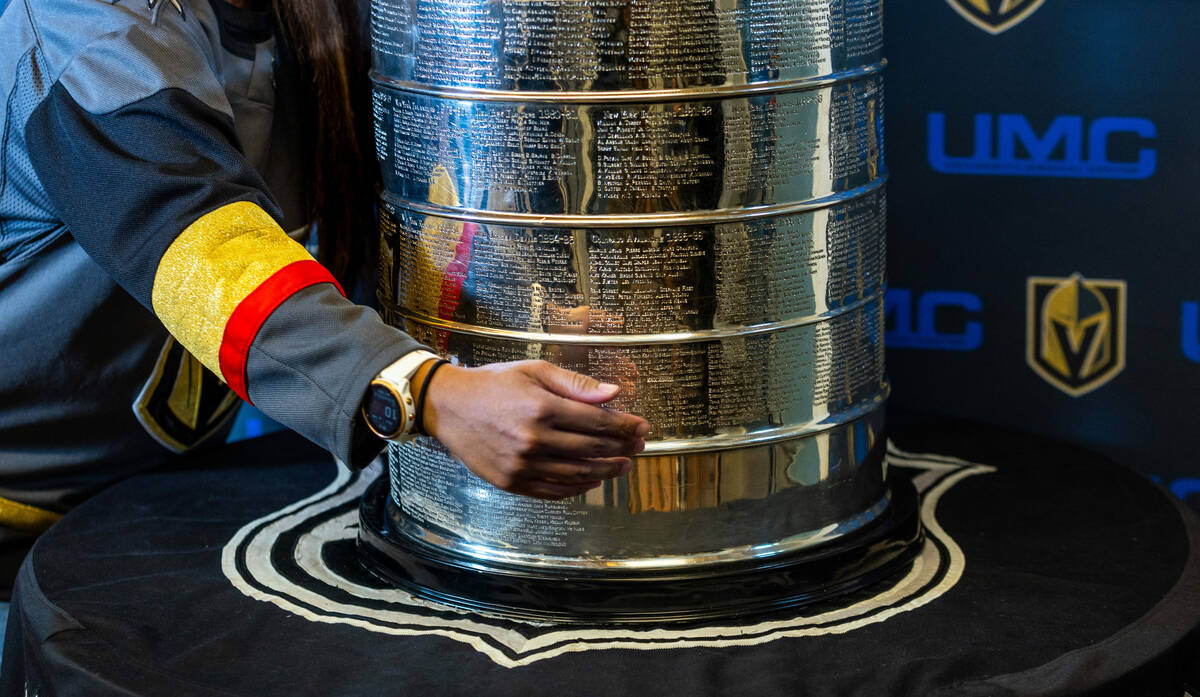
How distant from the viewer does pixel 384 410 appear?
993mm

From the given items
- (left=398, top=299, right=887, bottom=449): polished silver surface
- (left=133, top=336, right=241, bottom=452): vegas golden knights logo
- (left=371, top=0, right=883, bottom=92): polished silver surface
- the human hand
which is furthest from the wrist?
(left=133, top=336, right=241, bottom=452): vegas golden knights logo

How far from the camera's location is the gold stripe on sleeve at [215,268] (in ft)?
3.38

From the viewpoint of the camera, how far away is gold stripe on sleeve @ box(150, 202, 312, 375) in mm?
1029

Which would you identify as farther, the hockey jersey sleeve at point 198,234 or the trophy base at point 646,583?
the trophy base at point 646,583

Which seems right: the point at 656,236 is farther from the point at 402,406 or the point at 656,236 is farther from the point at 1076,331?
the point at 1076,331

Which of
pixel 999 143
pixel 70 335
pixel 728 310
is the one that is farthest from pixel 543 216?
Result: pixel 999 143

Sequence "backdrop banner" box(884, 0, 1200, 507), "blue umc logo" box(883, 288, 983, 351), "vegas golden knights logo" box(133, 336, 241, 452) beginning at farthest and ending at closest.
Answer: "blue umc logo" box(883, 288, 983, 351), "backdrop banner" box(884, 0, 1200, 507), "vegas golden knights logo" box(133, 336, 241, 452)

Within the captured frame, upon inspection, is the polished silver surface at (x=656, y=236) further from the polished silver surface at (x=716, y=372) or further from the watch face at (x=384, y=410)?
the watch face at (x=384, y=410)

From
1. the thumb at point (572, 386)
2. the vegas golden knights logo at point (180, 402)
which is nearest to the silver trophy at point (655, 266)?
the thumb at point (572, 386)

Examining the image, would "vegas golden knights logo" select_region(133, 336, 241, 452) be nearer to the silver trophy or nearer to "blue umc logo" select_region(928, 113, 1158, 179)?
the silver trophy

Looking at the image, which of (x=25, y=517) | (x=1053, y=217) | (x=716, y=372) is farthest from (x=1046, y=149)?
(x=25, y=517)

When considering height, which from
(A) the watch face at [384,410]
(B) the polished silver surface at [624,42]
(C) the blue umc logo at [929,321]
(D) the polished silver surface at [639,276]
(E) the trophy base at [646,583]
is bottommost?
(C) the blue umc logo at [929,321]

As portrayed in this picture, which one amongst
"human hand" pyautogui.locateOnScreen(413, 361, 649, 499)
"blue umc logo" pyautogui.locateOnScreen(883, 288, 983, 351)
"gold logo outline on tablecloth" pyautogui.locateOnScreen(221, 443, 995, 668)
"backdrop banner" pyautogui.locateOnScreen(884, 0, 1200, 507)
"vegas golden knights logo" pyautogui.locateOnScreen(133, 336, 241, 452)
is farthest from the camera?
"blue umc logo" pyautogui.locateOnScreen(883, 288, 983, 351)

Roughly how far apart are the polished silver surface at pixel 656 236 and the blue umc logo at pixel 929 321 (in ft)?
2.19
